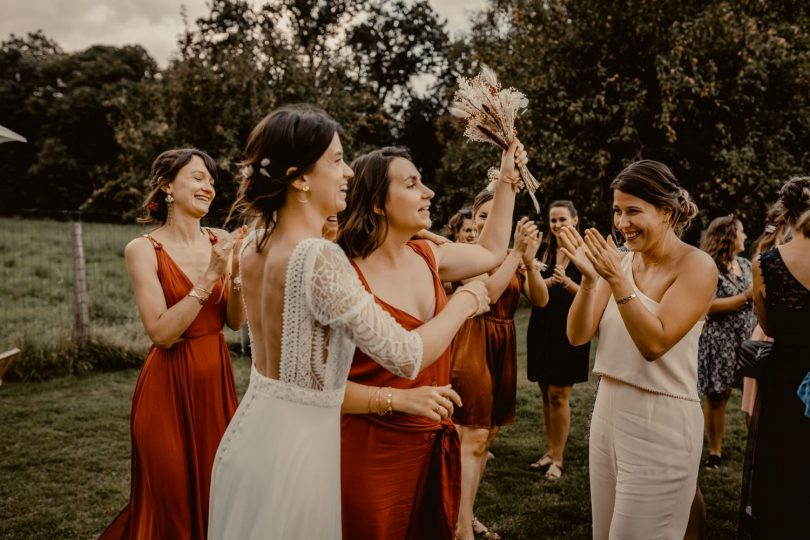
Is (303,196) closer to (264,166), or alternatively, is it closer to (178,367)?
(264,166)

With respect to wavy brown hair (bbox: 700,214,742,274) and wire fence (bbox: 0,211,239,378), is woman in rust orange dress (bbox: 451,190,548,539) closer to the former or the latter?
wavy brown hair (bbox: 700,214,742,274)

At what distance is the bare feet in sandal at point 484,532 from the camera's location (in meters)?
4.48

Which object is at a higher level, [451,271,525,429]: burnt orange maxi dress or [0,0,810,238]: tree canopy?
[0,0,810,238]: tree canopy

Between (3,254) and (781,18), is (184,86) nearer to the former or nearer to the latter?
(3,254)

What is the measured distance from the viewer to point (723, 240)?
5918mm

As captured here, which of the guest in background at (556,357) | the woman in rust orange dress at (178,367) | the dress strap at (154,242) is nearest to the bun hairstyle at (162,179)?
the woman in rust orange dress at (178,367)

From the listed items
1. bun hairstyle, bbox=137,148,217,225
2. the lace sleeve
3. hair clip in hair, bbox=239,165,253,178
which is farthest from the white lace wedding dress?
bun hairstyle, bbox=137,148,217,225

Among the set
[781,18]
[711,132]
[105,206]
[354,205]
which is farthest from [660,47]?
[105,206]

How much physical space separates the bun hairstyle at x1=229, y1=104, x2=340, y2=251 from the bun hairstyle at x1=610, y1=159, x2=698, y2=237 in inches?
61.7

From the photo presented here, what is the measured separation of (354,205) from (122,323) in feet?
32.9

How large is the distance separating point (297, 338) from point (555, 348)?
4.30 metres

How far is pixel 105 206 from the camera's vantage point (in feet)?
91.0

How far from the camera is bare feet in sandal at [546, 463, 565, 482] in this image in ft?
18.3

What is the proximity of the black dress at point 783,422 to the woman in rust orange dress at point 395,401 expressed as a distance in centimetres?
178
